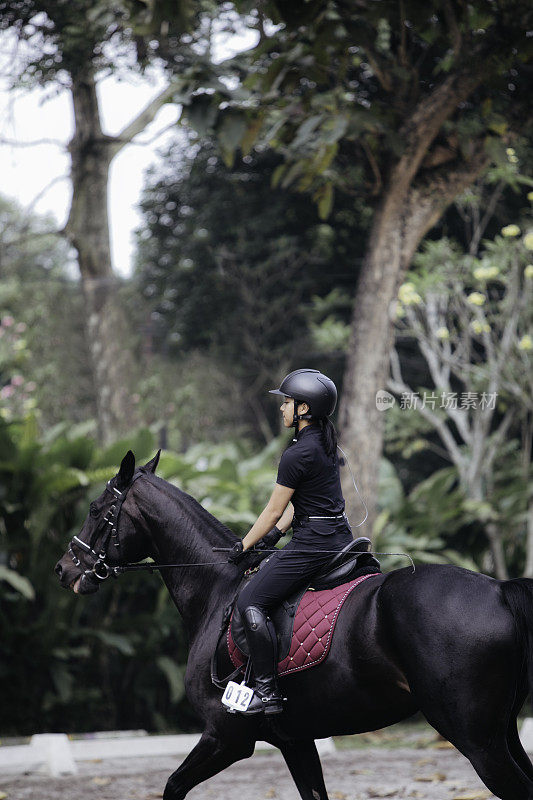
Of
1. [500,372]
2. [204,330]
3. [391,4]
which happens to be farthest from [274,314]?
[391,4]

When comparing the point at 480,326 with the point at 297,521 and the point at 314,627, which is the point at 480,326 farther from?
the point at 314,627

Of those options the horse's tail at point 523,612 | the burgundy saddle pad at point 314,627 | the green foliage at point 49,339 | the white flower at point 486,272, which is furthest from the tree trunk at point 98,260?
the horse's tail at point 523,612

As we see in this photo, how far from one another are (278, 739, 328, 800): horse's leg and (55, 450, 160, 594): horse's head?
120cm

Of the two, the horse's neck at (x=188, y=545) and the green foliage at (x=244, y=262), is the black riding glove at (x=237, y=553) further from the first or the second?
the green foliage at (x=244, y=262)

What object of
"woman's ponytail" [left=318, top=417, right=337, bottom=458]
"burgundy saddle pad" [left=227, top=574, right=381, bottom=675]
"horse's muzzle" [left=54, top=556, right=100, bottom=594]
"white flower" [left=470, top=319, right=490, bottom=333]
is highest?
"white flower" [left=470, top=319, right=490, bottom=333]

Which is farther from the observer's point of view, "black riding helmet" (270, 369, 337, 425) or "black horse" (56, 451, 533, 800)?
"black riding helmet" (270, 369, 337, 425)

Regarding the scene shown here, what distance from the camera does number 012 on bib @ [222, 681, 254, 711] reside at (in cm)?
392

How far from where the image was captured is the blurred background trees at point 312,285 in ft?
24.2

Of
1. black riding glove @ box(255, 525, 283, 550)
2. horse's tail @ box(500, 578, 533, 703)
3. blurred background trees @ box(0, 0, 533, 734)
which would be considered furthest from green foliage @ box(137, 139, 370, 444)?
horse's tail @ box(500, 578, 533, 703)

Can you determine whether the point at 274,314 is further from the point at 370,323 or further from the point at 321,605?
the point at 321,605

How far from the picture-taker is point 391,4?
660cm

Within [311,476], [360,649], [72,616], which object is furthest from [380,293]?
[360,649]

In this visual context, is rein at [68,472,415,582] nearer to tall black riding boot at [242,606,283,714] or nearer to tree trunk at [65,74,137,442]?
tall black riding boot at [242,606,283,714]

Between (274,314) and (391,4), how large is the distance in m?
10.0
